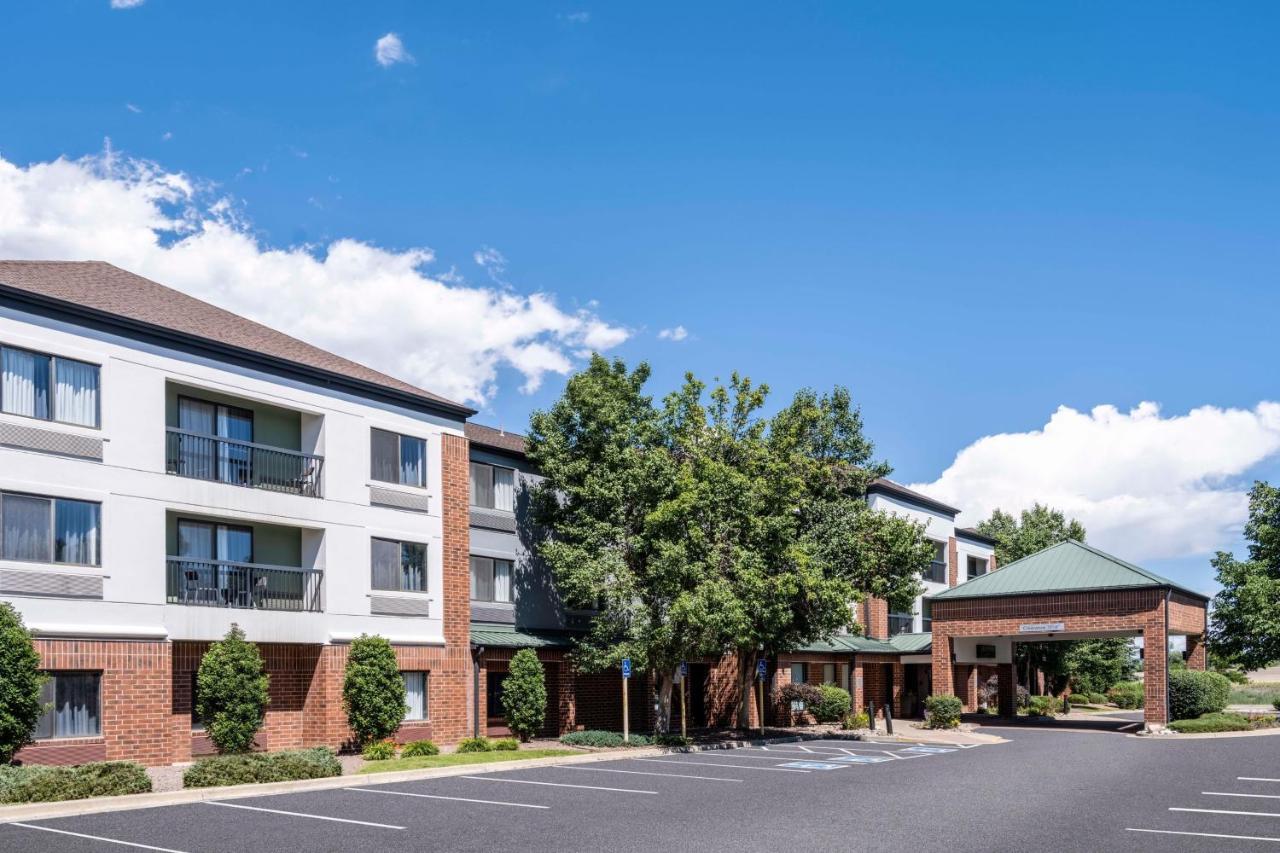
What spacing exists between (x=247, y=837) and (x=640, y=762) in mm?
13216

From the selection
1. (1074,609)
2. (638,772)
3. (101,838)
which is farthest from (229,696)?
(1074,609)

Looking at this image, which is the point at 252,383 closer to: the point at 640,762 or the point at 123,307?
the point at 123,307

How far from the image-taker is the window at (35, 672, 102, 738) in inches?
925

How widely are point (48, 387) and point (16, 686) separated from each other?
6.14m

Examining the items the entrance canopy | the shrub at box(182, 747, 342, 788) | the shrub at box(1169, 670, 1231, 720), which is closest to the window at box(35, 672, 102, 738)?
the shrub at box(182, 747, 342, 788)

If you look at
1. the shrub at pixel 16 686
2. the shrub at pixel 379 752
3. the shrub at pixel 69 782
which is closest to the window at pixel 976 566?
the shrub at pixel 379 752

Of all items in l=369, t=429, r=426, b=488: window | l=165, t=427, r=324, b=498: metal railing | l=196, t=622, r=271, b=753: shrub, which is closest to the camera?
l=196, t=622, r=271, b=753: shrub

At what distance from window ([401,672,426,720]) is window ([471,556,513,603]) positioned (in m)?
3.54

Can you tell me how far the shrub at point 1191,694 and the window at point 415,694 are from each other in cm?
2536

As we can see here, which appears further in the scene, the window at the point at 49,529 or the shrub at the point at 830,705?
the shrub at the point at 830,705

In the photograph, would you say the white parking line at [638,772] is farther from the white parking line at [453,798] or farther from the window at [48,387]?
the window at [48,387]

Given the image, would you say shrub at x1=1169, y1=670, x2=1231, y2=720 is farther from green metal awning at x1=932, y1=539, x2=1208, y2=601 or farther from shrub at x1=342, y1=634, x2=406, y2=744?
shrub at x1=342, y1=634, x2=406, y2=744

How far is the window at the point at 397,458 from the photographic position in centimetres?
3206

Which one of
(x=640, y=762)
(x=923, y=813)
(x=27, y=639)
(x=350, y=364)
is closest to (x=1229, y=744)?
(x=640, y=762)
